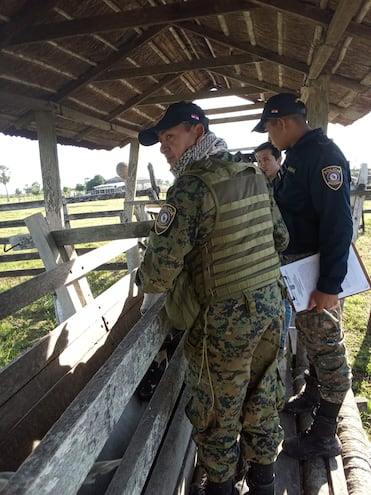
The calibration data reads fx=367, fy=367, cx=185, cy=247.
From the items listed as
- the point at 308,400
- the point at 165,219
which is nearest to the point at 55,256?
the point at 165,219

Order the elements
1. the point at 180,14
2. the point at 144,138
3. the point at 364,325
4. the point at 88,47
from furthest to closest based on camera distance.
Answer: the point at 364,325 → the point at 88,47 → the point at 180,14 → the point at 144,138

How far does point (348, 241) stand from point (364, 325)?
13.1 ft

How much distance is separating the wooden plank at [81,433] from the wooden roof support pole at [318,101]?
11.2ft

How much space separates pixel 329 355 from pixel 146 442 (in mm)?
1178

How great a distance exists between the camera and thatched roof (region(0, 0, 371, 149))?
2.86 metres

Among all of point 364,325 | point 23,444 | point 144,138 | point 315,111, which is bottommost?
point 364,325

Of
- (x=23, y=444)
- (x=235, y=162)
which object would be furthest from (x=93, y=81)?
(x=23, y=444)

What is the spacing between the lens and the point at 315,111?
3846mm

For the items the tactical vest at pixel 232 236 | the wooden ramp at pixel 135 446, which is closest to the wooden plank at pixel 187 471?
the wooden ramp at pixel 135 446

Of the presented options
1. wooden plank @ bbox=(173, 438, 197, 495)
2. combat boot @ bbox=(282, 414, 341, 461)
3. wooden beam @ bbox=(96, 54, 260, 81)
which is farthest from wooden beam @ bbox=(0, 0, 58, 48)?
combat boot @ bbox=(282, 414, 341, 461)

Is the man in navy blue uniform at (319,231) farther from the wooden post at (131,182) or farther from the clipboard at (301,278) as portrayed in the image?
the wooden post at (131,182)

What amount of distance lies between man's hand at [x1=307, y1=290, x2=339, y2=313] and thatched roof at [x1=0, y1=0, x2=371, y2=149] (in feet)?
5.56

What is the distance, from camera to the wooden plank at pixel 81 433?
2.17ft

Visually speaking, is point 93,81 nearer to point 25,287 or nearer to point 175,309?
point 25,287
